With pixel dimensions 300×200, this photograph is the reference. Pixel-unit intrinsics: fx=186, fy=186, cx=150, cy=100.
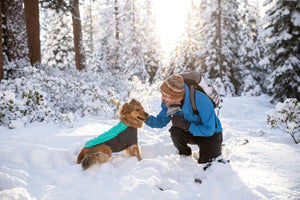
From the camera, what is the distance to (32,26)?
7.76 meters

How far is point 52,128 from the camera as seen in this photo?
13.1 feet

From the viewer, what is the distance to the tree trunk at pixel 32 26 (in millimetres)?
7586

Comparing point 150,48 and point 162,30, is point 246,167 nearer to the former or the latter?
point 150,48

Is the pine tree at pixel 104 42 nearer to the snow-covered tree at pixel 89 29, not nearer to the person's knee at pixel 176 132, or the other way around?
the snow-covered tree at pixel 89 29

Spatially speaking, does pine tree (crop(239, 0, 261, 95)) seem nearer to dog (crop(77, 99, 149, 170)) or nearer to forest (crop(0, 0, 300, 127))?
forest (crop(0, 0, 300, 127))

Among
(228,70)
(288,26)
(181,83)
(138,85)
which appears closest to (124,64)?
(228,70)

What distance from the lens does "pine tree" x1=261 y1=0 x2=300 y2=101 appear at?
1016cm

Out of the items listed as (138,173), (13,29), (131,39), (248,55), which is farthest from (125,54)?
(138,173)

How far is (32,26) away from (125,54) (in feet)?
46.6

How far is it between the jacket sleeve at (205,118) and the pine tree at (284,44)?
9971mm

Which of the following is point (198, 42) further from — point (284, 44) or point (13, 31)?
point (13, 31)

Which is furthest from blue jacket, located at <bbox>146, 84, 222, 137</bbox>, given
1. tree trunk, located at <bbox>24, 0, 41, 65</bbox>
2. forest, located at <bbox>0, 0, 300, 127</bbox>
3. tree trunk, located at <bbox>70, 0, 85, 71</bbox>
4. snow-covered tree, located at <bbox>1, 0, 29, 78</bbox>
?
tree trunk, located at <bbox>70, 0, 85, 71</bbox>

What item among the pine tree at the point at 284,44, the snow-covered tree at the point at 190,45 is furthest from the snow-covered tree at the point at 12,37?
the snow-covered tree at the point at 190,45

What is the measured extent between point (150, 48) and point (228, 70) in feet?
38.0
